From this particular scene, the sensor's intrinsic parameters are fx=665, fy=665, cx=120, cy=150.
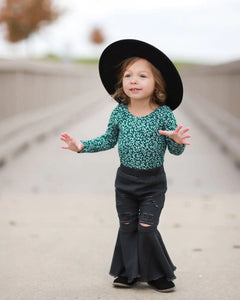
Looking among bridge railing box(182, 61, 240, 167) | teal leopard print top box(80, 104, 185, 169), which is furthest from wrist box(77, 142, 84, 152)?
bridge railing box(182, 61, 240, 167)

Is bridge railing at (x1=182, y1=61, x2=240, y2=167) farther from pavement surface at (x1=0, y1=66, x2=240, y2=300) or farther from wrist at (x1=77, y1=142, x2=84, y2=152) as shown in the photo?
wrist at (x1=77, y1=142, x2=84, y2=152)

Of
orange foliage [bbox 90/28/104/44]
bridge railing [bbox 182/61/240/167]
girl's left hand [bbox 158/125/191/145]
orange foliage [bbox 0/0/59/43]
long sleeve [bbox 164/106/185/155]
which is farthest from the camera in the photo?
orange foliage [bbox 90/28/104/44]

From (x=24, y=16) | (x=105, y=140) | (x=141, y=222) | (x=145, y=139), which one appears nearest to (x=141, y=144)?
(x=145, y=139)

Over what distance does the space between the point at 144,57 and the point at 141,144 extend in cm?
50

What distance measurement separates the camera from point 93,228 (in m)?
5.70

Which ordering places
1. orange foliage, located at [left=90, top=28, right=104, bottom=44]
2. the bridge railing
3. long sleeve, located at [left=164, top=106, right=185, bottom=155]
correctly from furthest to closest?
1. orange foliage, located at [left=90, top=28, right=104, bottom=44]
2. the bridge railing
3. long sleeve, located at [left=164, top=106, right=185, bottom=155]

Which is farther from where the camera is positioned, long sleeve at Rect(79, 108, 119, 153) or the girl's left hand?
long sleeve at Rect(79, 108, 119, 153)

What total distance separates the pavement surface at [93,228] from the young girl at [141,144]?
8.0 inches

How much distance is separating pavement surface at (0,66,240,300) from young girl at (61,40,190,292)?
20 cm

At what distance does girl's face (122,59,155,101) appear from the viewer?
12.5 ft

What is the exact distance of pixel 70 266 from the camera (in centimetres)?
452

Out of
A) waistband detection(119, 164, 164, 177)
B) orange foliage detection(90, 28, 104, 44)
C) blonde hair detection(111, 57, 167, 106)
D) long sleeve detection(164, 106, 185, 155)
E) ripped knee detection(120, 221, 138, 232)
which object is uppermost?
blonde hair detection(111, 57, 167, 106)

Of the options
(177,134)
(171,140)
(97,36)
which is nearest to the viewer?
(177,134)

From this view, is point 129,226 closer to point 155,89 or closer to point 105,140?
point 105,140
